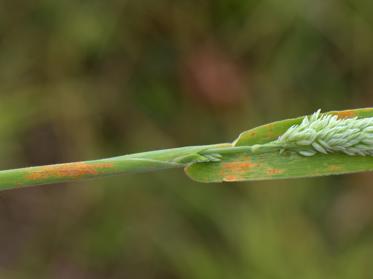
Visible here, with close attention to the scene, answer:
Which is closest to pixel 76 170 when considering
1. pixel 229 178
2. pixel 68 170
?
pixel 68 170

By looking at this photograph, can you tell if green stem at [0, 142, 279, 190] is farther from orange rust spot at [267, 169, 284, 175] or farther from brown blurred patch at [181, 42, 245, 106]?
brown blurred patch at [181, 42, 245, 106]

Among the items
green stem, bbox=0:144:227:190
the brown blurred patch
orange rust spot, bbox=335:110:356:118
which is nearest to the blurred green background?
the brown blurred patch

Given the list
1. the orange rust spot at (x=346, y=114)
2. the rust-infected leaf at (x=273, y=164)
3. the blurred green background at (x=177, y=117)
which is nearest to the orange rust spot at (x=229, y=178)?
the rust-infected leaf at (x=273, y=164)

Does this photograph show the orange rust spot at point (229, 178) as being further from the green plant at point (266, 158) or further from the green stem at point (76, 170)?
the green stem at point (76, 170)

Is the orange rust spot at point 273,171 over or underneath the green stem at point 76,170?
underneath

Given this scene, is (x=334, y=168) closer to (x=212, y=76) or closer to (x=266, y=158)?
(x=266, y=158)

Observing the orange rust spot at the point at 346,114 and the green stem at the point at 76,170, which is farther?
the orange rust spot at the point at 346,114

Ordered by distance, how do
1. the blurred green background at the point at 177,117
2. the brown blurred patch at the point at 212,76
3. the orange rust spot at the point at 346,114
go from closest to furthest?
the orange rust spot at the point at 346,114 < the blurred green background at the point at 177,117 < the brown blurred patch at the point at 212,76
